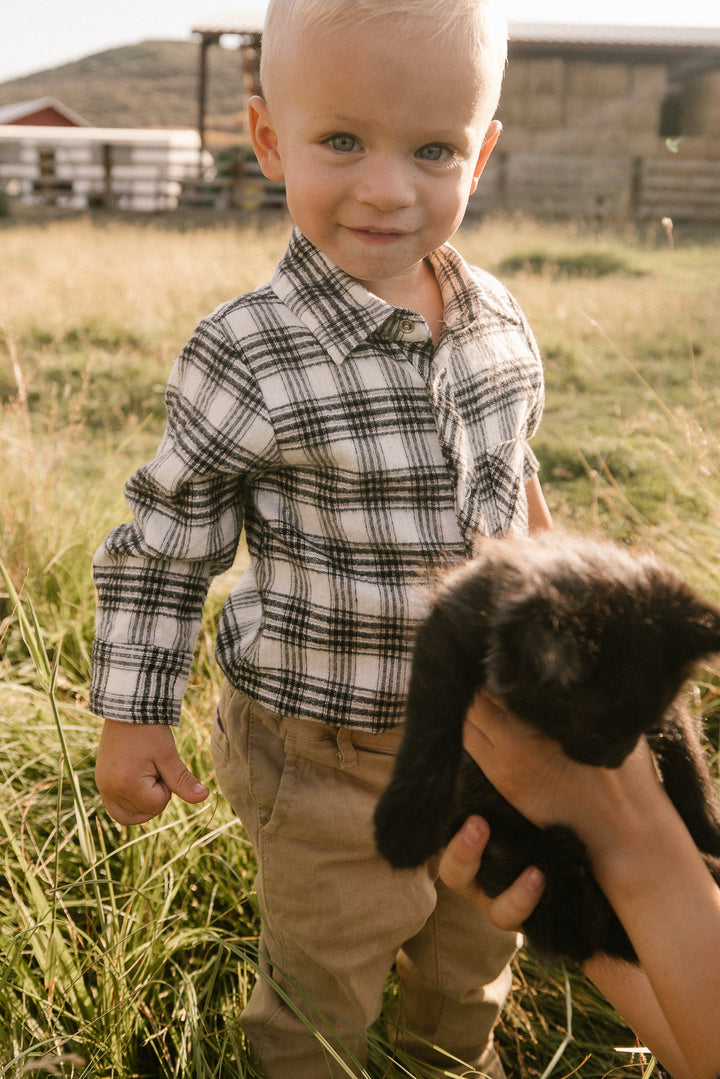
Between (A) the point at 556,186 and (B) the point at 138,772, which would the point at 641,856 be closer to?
(B) the point at 138,772

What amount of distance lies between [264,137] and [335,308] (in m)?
0.43

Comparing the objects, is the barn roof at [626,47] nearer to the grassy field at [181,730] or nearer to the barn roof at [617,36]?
the barn roof at [617,36]

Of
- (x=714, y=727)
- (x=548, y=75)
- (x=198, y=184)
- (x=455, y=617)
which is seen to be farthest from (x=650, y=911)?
(x=548, y=75)

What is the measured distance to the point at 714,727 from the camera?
10.0 feet

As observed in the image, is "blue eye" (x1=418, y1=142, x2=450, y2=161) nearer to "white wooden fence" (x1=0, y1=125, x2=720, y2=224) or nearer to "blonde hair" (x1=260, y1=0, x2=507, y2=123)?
"blonde hair" (x1=260, y1=0, x2=507, y2=123)

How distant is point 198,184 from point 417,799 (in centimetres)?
2220

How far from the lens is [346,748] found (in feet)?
6.34

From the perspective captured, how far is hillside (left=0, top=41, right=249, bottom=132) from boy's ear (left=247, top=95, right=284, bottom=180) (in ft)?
248

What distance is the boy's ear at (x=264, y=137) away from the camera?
1931mm

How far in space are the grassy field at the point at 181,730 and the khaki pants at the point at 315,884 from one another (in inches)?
4.5

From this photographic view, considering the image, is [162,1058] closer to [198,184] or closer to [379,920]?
[379,920]

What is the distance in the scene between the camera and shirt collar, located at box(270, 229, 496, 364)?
1863mm

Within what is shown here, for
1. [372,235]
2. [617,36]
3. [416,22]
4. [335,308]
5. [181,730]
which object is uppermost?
[617,36]

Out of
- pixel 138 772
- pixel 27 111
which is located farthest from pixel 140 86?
pixel 138 772
